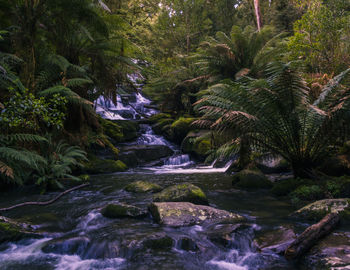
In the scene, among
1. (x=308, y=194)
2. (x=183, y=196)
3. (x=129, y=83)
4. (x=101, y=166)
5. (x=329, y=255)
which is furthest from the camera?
(x=129, y=83)

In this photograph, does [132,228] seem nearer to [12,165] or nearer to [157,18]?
[12,165]

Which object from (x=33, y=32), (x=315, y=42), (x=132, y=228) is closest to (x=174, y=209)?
(x=132, y=228)

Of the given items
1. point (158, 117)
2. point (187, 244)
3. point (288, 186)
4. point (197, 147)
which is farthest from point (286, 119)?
point (158, 117)

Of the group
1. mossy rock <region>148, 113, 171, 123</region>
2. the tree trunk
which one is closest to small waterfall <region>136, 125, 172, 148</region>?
mossy rock <region>148, 113, 171, 123</region>

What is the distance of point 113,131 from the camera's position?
10.3 metres

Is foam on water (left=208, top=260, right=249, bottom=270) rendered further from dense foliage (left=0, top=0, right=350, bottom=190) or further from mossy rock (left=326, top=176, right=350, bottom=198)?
mossy rock (left=326, top=176, right=350, bottom=198)

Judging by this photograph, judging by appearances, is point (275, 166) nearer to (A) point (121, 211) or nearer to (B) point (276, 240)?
(B) point (276, 240)

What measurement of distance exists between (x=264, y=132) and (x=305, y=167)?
99 cm

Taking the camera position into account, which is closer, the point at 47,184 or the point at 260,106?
the point at 260,106

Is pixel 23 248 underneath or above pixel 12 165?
underneath

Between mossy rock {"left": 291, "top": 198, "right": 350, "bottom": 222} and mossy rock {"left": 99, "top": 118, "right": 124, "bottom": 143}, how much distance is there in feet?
26.4

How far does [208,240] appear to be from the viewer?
2674mm

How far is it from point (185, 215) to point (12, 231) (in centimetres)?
204

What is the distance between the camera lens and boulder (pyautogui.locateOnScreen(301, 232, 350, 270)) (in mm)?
2023
